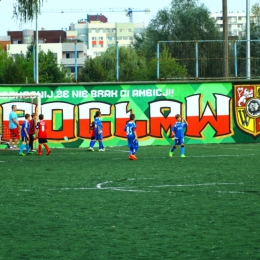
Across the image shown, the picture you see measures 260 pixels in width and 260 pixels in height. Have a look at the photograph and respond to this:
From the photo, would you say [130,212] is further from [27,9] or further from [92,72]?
[92,72]

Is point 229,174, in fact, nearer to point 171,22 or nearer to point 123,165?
Answer: point 123,165

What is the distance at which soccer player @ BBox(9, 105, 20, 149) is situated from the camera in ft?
111

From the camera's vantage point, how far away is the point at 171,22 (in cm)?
9462

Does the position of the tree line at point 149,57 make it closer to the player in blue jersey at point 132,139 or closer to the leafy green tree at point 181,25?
the leafy green tree at point 181,25

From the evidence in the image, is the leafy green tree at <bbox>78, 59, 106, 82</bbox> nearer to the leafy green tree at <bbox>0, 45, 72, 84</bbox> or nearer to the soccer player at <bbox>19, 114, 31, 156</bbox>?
the leafy green tree at <bbox>0, 45, 72, 84</bbox>

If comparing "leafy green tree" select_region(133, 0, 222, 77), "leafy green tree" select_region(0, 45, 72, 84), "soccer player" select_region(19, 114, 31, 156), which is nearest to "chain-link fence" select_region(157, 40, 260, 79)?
"soccer player" select_region(19, 114, 31, 156)

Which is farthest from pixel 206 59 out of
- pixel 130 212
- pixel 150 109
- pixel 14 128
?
pixel 130 212

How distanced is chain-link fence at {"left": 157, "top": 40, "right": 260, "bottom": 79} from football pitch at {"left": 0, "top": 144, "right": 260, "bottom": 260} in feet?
51.1

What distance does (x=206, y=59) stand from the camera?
130 feet

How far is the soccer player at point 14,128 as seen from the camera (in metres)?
33.9

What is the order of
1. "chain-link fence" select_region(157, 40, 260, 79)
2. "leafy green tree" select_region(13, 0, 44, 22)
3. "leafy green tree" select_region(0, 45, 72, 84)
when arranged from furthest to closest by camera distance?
"leafy green tree" select_region(0, 45, 72, 84)
"chain-link fence" select_region(157, 40, 260, 79)
"leafy green tree" select_region(13, 0, 44, 22)

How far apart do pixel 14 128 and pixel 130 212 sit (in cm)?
2169

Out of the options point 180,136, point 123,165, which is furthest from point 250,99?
point 123,165

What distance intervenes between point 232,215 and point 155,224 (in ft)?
4.64
